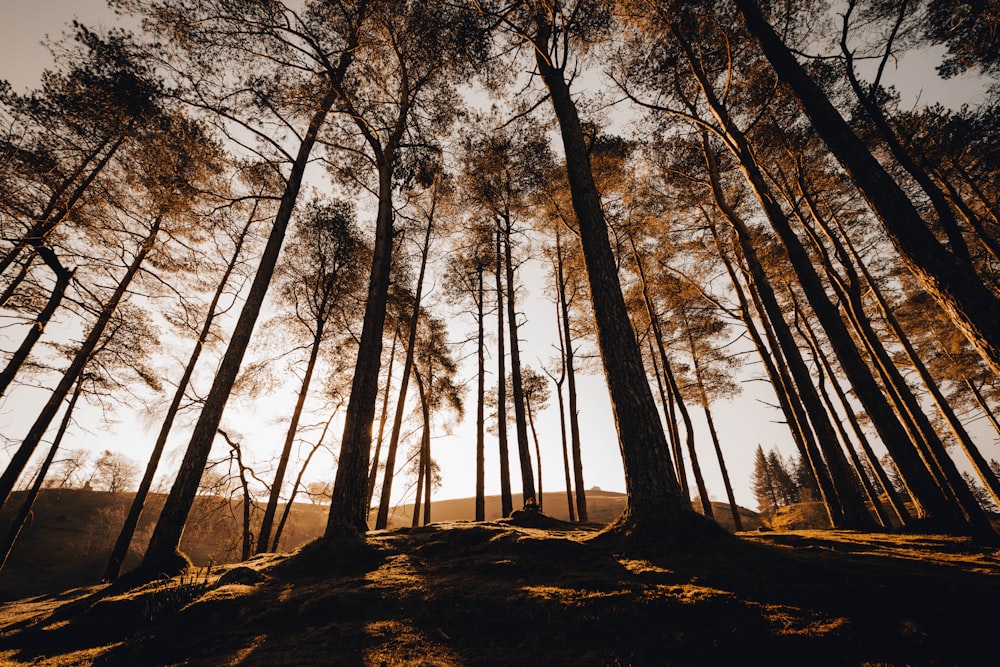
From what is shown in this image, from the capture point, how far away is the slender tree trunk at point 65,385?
8.30 meters

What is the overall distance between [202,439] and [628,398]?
22.1ft

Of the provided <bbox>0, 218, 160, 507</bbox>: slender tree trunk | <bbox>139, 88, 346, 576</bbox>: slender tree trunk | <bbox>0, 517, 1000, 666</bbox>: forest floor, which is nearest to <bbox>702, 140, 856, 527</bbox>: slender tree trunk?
<bbox>0, 517, 1000, 666</bbox>: forest floor

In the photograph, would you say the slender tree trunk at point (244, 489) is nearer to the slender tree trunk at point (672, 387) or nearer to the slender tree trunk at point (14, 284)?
the slender tree trunk at point (14, 284)

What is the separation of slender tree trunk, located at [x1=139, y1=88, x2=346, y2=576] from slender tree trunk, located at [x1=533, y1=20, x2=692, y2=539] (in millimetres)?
6208

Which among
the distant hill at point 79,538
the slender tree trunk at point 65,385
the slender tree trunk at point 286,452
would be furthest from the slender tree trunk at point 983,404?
the slender tree trunk at point 65,385

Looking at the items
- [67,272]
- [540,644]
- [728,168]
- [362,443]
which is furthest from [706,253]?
[67,272]

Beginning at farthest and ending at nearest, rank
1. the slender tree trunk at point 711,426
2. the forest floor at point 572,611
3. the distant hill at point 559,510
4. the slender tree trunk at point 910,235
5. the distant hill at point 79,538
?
the distant hill at point 559,510
the distant hill at point 79,538
the slender tree trunk at point 711,426
the slender tree trunk at point 910,235
the forest floor at point 572,611

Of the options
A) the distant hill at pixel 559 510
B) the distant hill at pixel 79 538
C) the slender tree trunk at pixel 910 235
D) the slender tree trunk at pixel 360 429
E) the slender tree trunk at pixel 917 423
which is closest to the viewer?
the slender tree trunk at pixel 910 235

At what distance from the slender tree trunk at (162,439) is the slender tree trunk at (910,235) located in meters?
13.5

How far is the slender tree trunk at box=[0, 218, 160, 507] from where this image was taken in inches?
327

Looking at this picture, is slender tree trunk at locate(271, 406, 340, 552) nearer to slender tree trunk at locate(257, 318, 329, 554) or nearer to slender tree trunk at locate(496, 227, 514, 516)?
slender tree trunk at locate(257, 318, 329, 554)

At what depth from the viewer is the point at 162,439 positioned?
10.1 metres

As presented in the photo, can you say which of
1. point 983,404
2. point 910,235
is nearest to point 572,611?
point 910,235

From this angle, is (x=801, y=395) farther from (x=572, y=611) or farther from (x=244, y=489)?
(x=244, y=489)
